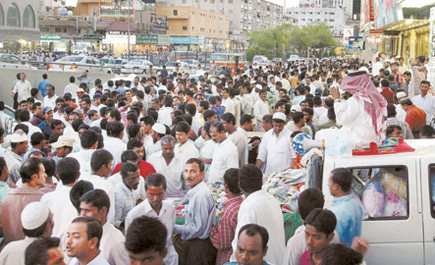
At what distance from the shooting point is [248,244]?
4.64m

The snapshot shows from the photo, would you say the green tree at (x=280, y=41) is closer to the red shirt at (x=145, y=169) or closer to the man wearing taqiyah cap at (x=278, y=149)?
the man wearing taqiyah cap at (x=278, y=149)

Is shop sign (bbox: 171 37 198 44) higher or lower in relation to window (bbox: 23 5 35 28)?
lower

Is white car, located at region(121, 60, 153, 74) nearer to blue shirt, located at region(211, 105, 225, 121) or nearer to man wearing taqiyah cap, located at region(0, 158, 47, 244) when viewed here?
blue shirt, located at region(211, 105, 225, 121)

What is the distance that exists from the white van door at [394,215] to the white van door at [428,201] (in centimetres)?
5

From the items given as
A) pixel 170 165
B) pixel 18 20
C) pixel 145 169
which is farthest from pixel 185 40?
pixel 145 169

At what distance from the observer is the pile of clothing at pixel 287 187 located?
694 cm

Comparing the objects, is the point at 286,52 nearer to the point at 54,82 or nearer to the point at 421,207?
the point at 54,82

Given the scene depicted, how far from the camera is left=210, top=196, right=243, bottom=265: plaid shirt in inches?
243

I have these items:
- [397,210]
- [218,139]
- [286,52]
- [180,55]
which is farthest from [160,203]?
[286,52]

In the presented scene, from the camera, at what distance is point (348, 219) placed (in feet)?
18.3

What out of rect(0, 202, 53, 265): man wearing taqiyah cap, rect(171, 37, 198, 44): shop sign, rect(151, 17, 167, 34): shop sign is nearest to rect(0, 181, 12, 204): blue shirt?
rect(0, 202, 53, 265): man wearing taqiyah cap

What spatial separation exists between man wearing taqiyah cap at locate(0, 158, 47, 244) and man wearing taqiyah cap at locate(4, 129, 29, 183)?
183 cm

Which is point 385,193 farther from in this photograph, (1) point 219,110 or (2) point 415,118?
(1) point 219,110

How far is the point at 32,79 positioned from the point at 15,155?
66.5 ft
